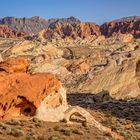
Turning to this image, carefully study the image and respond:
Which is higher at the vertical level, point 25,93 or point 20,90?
point 20,90

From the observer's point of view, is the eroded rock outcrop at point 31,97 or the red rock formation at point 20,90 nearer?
the red rock formation at point 20,90

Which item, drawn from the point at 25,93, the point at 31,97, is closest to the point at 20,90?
the point at 25,93

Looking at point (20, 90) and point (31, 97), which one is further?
point (31, 97)

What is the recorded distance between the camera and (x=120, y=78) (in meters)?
56.9

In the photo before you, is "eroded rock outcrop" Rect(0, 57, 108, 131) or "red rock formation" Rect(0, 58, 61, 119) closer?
"red rock formation" Rect(0, 58, 61, 119)

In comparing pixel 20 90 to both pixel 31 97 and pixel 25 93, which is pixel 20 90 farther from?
pixel 31 97

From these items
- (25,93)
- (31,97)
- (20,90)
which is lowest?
(31,97)

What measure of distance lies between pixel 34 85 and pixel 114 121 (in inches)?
379

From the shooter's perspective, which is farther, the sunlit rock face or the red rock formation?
the sunlit rock face

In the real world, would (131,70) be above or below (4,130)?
above

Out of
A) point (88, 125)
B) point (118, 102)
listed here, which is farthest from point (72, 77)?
point (88, 125)

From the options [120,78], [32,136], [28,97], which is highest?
[120,78]

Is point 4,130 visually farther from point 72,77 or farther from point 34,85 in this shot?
point 72,77

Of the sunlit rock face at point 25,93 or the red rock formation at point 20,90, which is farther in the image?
the sunlit rock face at point 25,93
